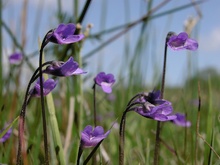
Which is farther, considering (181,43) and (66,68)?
(181,43)

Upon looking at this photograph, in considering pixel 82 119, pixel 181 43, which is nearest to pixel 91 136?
pixel 181 43

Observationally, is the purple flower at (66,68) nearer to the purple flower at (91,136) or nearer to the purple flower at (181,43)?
the purple flower at (91,136)

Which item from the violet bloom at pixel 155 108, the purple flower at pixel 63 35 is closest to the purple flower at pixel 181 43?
the violet bloom at pixel 155 108

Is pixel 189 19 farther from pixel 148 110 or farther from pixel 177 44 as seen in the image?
pixel 148 110

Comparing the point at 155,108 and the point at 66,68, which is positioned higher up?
the point at 66,68

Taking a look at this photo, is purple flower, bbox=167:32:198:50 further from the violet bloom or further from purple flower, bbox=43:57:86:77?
purple flower, bbox=43:57:86:77

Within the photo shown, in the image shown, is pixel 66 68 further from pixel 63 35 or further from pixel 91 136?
pixel 91 136
